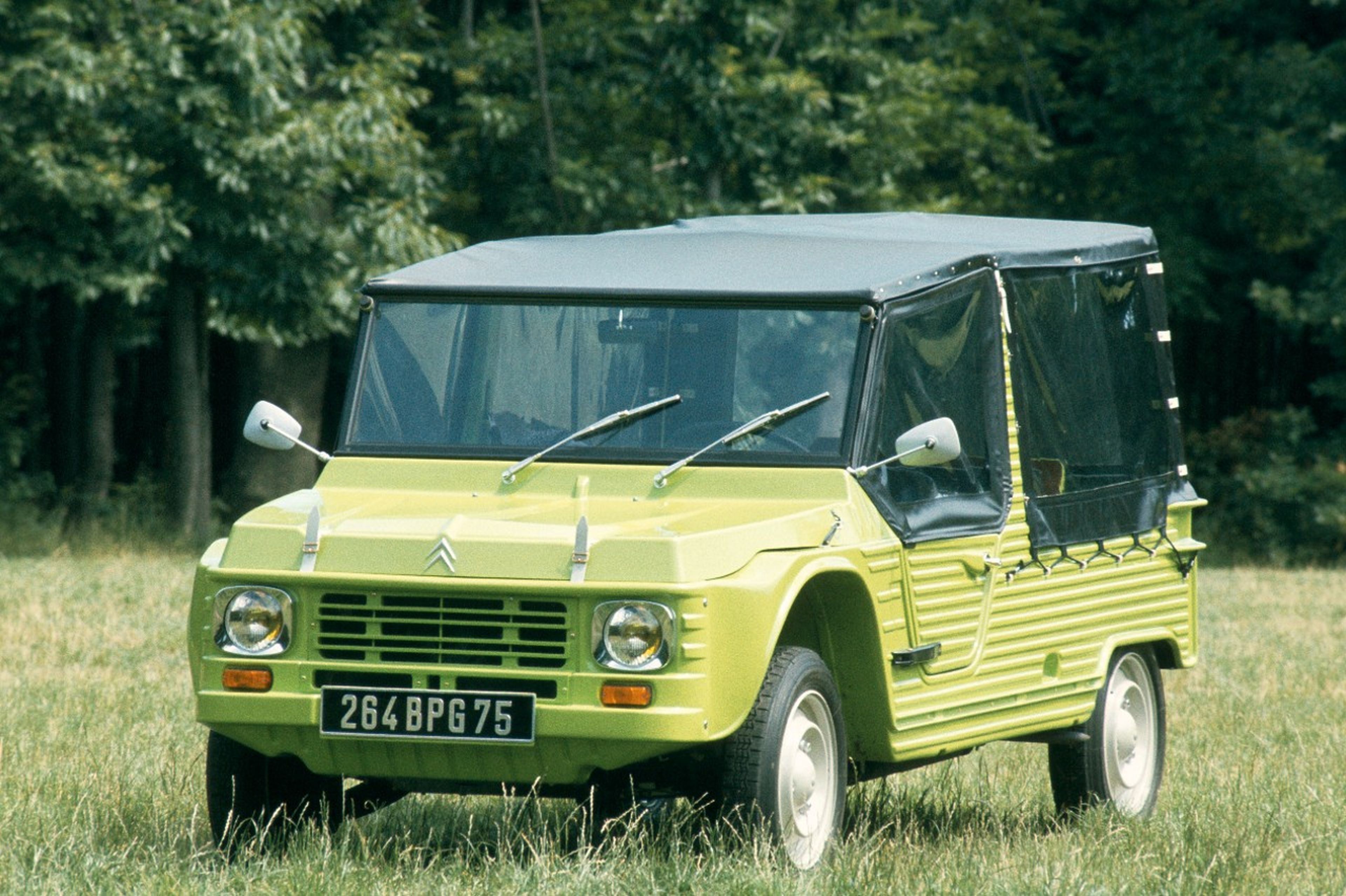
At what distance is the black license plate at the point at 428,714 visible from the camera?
20.8 ft

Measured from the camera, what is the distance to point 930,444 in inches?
274

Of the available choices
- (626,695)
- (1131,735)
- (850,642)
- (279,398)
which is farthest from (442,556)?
(279,398)

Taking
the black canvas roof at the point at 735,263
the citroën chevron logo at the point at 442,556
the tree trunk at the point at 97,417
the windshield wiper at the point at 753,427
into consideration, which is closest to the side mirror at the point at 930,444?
the windshield wiper at the point at 753,427

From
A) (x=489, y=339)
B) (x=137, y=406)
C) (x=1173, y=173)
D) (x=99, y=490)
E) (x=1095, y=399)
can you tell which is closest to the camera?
(x=489, y=339)

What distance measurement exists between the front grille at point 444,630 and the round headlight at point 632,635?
4.2 inches

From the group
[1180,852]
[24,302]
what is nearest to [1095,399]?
[1180,852]

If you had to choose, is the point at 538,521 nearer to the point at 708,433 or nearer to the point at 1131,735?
the point at 708,433

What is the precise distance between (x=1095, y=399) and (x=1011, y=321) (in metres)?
0.80

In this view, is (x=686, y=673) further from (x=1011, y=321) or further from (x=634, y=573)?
(x=1011, y=321)

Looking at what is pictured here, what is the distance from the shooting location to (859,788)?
339 inches

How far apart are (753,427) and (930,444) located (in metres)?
0.64

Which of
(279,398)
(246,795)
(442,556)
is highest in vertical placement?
(279,398)

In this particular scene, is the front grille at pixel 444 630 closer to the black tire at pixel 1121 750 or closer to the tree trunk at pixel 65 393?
the black tire at pixel 1121 750

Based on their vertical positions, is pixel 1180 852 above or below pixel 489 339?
below
